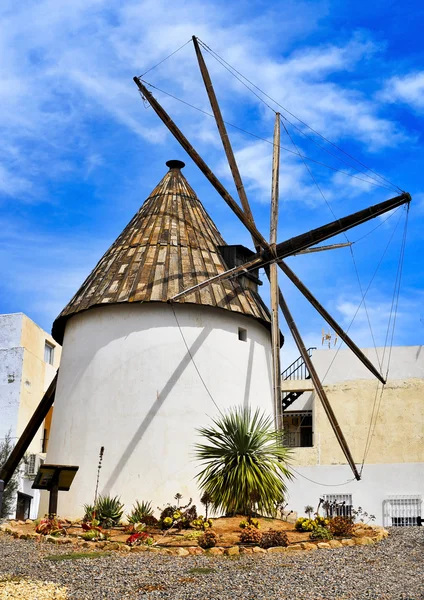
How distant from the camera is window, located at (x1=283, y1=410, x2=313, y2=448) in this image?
117 ft

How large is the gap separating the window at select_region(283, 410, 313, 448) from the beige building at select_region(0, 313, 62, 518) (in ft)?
36.2

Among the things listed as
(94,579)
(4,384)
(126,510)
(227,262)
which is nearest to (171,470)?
(126,510)

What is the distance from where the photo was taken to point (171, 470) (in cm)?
2002

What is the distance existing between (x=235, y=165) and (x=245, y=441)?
962 centimetres

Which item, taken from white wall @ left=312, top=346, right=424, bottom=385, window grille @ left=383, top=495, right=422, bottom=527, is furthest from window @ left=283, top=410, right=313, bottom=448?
window grille @ left=383, top=495, right=422, bottom=527

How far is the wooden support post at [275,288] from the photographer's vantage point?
21000 millimetres

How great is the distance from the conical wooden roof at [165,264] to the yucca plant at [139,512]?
516 centimetres

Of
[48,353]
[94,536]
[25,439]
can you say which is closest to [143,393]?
[25,439]

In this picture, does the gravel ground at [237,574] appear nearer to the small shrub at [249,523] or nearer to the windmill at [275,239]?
the small shrub at [249,523]

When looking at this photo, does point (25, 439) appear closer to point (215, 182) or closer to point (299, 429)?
point (215, 182)

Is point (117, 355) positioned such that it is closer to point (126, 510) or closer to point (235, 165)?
point (126, 510)

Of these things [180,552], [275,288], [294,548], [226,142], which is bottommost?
[180,552]

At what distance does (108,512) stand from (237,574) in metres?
7.36

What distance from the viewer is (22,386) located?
34.8 meters
